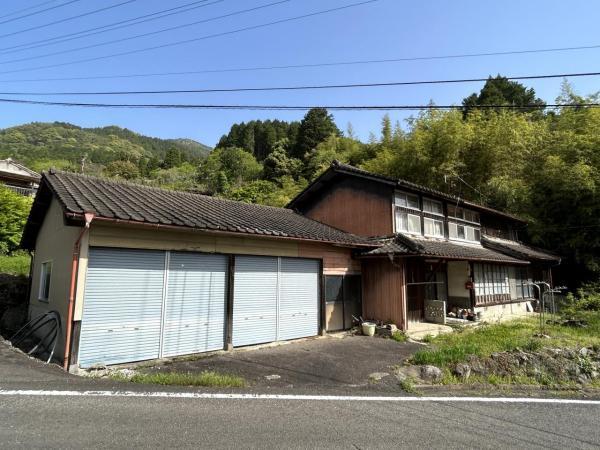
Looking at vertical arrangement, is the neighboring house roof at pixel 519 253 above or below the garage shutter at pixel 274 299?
above

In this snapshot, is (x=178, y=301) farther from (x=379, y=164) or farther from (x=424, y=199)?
(x=379, y=164)

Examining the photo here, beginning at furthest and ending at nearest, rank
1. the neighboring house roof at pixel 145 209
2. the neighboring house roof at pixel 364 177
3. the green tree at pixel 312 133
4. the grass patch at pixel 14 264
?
the green tree at pixel 312 133 → the grass patch at pixel 14 264 → the neighboring house roof at pixel 364 177 → the neighboring house roof at pixel 145 209

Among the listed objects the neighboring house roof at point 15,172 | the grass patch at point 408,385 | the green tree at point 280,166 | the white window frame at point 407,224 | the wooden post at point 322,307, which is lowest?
the grass patch at point 408,385

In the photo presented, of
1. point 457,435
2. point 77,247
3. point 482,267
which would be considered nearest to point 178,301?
point 77,247

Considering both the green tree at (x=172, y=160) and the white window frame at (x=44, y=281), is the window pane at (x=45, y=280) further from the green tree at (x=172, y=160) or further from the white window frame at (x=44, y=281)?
the green tree at (x=172, y=160)

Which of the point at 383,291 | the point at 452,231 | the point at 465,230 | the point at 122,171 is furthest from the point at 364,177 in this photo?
the point at 122,171

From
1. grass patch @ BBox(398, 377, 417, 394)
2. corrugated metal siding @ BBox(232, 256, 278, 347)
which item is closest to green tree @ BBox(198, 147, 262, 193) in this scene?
corrugated metal siding @ BBox(232, 256, 278, 347)

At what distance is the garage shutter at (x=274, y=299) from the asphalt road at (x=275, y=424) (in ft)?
12.9

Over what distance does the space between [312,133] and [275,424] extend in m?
38.2

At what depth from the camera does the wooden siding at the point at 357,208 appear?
41.5 ft

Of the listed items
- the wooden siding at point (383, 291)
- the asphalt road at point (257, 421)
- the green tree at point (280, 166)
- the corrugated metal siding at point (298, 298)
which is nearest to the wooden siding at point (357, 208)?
the wooden siding at point (383, 291)

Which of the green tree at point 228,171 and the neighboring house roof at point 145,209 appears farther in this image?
the green tree at point 228,171

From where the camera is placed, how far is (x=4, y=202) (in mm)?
16469

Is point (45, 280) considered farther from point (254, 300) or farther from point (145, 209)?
point (254, 300)
